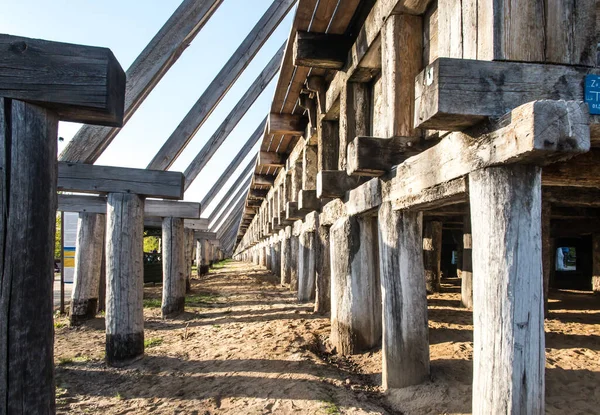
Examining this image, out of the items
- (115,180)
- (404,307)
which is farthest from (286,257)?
(404,307)

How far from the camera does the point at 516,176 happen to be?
2.42 meters

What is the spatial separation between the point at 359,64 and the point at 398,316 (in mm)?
2884

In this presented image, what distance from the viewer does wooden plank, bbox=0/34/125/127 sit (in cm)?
197

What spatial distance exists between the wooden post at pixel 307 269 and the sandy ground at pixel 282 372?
2.56m

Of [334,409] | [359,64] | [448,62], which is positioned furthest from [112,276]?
[448,62]

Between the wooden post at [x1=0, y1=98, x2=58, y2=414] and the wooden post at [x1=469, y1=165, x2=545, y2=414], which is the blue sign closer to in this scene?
the wooden post at [x1=469, y1=165, x2=545, y2=414]

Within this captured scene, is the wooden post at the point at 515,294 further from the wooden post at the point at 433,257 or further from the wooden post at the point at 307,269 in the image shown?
the wooden post at the point at 433,257

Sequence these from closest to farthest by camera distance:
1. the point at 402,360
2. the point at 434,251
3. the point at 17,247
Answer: the point at 17,247 < the point at 402,360 < the point at 434,251

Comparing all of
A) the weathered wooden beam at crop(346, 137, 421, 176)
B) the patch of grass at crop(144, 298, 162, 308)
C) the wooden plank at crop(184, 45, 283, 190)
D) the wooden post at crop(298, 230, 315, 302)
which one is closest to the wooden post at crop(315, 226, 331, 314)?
the wooden post at crop(298, 230, 315, 302)

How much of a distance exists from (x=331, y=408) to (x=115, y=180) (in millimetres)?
3667

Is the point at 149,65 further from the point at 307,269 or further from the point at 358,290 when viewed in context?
the point at 307,269

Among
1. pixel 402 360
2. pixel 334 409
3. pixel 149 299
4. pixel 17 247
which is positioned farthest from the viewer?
pixel 149 299

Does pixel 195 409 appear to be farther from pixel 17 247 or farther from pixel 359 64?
pixel 359 64

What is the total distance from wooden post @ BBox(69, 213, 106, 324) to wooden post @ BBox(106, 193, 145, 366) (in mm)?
3432
